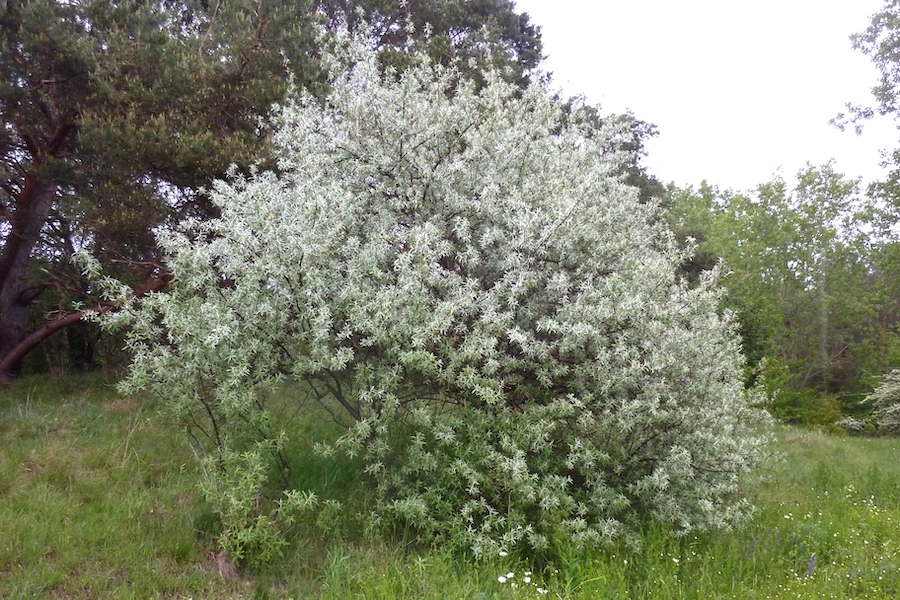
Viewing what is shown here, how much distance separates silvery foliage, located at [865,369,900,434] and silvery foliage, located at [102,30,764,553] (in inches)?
488

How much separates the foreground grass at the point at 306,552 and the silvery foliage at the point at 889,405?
11103 mm

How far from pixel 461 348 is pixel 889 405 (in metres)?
15.9

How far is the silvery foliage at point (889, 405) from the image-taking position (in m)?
15.1

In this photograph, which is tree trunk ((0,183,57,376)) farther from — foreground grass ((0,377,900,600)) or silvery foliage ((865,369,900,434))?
silvery foliage ((865,369,900,434))

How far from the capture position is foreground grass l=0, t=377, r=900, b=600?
12.7ft

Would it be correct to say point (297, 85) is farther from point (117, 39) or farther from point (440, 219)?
point (440, 219)

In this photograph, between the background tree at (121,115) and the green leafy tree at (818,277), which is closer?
the background tree at (121,115)

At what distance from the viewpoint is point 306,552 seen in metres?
4.33

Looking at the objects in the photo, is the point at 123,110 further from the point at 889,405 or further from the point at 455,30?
the point at 889,405

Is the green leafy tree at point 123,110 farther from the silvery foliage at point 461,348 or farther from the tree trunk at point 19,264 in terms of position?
the silvery foliage at point 461,348

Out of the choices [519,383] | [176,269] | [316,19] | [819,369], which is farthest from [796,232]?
[176,269]

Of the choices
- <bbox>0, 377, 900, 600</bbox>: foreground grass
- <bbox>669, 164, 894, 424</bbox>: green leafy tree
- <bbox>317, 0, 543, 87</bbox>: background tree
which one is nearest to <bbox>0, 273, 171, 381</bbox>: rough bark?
<bbox>0, 377, 900, 600</bbox>: foreground grass

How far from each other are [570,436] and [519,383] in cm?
59

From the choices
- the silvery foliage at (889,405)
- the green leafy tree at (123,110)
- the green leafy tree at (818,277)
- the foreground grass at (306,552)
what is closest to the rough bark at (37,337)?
the green leafy tree at (123,110)
